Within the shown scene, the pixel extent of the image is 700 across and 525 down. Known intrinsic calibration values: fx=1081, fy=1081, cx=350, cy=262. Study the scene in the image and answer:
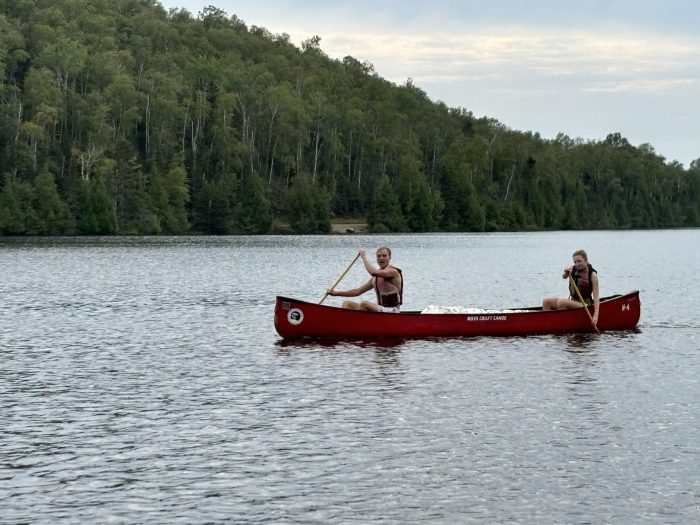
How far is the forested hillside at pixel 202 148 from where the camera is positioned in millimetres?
130250

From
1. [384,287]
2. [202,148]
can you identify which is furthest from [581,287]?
[202,148]

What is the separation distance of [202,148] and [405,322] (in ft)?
408

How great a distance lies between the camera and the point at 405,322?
28562 millimetres

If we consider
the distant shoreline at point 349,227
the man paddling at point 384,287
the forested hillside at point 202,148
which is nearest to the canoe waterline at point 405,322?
the man paddling at point 384,287

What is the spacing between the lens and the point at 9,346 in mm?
28188

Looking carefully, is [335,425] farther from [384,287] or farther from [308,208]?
[308,208]

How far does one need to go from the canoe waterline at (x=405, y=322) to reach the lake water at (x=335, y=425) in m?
0.42

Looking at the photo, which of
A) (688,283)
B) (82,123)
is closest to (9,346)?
(688,283)

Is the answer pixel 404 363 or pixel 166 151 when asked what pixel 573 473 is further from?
pixel 166 151

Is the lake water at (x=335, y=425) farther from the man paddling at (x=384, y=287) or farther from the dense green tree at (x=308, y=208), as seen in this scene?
the dense green tree at (x=308, y=208)

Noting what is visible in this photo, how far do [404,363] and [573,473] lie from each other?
1053 centimetres

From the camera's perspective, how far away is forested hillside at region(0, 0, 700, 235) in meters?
130

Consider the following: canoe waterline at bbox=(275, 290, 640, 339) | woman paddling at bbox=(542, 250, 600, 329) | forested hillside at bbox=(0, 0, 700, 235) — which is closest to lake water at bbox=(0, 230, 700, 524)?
canoe waterline at bbox=(275, 290, 640, 339)

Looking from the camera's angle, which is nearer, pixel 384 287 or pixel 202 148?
pixel 384 287
